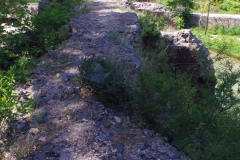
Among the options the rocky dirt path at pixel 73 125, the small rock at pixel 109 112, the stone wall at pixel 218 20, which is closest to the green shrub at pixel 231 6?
the stone wall at pixel 218 20

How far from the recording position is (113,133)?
11.9 ft

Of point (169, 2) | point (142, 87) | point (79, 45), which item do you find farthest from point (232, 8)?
point (142, 87)

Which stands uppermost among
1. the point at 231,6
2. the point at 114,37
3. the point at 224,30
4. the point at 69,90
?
the point at 114,37

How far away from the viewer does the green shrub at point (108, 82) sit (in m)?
3.96

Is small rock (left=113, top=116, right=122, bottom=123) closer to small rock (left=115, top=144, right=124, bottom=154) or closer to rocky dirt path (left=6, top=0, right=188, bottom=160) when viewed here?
rocky dirt path (left=6, top=0, right=188, bottom=160)

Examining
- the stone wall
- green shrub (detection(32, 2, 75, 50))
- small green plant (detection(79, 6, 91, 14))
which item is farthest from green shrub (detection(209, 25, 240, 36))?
green shrub (detection(32, 2, 75, 50))

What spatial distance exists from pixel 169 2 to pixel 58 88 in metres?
14.0

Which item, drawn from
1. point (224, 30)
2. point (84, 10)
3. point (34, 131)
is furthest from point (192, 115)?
point (224, 30)

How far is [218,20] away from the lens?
21203 millimetres

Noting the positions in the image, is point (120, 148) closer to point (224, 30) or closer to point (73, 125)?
point (73, 125)

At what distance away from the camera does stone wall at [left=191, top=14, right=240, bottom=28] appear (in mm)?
20625

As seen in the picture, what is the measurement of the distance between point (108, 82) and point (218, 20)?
61.2 feet

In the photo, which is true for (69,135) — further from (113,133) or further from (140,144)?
(140,144)

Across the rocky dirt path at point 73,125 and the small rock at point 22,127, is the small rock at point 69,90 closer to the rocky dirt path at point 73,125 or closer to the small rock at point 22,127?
the rocky dirt path at point 73,125
